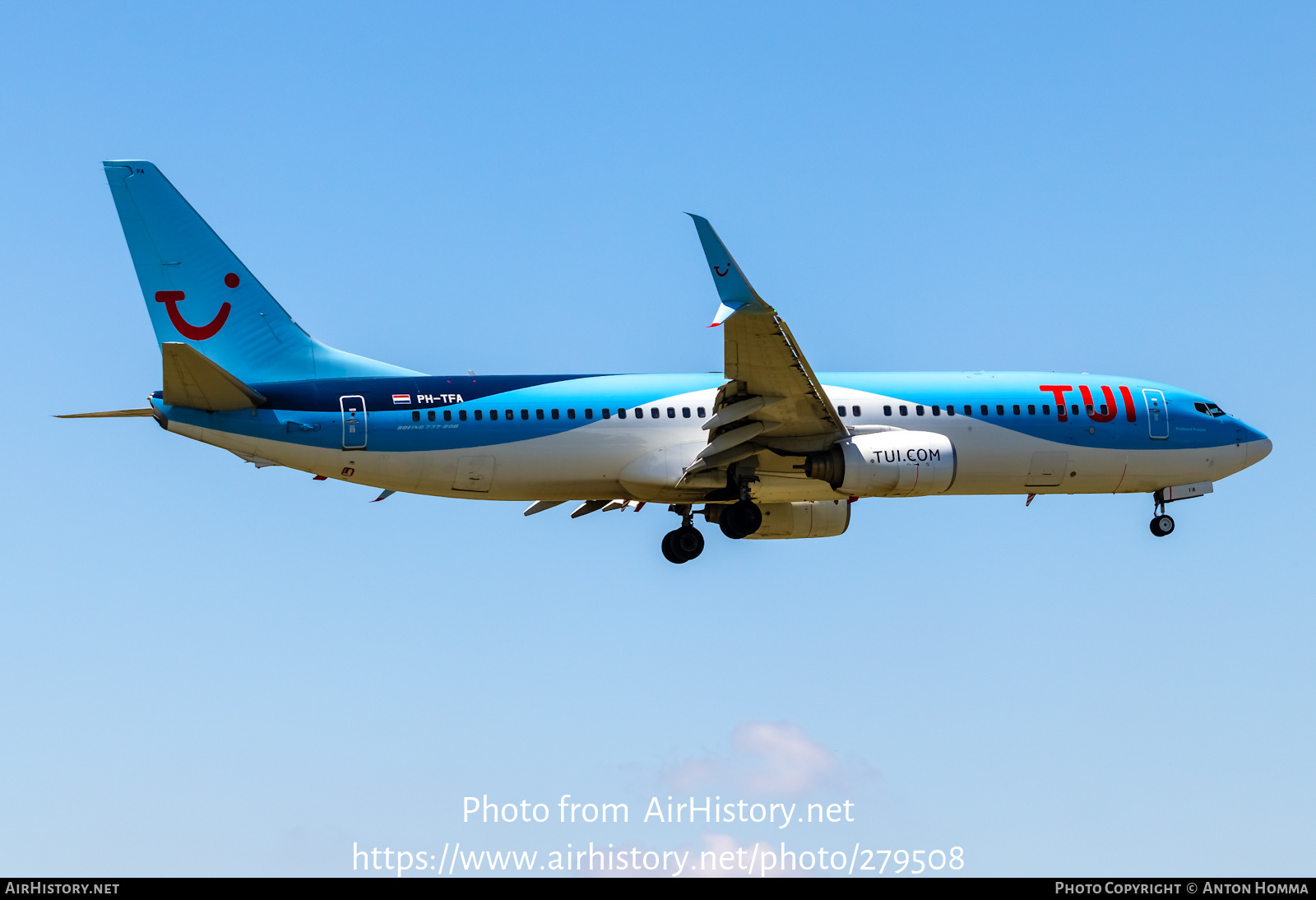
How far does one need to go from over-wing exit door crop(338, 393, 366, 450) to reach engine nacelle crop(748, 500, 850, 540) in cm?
1105

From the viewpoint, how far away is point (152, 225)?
39.1 metres

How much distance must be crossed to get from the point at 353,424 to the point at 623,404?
6.23m

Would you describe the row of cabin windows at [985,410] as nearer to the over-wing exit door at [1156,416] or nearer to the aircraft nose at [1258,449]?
the over-wing exit door at [1156,416]

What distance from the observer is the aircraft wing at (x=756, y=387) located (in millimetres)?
33406

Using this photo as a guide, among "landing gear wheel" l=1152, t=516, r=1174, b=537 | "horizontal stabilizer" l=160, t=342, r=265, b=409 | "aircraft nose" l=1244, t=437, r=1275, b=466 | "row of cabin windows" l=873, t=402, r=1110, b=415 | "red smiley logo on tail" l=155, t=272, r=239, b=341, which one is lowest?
"landing gear wheel" l=1152, t=516, r=1174, b=537

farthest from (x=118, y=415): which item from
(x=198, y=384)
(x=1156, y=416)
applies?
(x=1156, y=416)

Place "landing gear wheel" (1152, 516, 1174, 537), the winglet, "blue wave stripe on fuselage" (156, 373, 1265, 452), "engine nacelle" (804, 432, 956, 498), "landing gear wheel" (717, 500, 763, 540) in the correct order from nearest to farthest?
the winglet < "blue wave stripe on fuselage" (156, 373, 1265, 452) < "engine nacelle" (804, 432, 956, 498) < "landing gear wheel" (717, 500, 763, 540) < "landing gear wheel" (1152, 516, 1174, 537)

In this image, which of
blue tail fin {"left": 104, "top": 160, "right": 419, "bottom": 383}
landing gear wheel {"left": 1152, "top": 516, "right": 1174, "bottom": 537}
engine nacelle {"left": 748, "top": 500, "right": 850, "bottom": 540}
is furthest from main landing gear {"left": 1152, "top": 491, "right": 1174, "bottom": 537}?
blue tail fin {"left": 104, "top": 160, "right": 419, "bottom": 383}

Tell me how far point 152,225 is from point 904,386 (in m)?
17.9

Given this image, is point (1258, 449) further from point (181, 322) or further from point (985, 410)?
point (181, 322)

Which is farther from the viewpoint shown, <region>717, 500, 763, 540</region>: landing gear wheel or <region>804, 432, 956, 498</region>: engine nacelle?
<region>717, 500, 763, 540</region>: landing gear wheel

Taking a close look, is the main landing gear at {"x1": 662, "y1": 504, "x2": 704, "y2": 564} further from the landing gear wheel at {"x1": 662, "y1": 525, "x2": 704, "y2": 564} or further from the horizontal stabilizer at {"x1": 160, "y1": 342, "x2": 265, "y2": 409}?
the horizontal stabilizer at {"x1": 160, "y1": 342, "x2": 265, "y2": 409}

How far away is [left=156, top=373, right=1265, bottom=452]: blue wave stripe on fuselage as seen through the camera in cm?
3731
